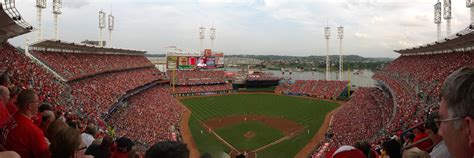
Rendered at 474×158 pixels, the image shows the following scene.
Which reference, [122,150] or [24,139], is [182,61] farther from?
[24,139]

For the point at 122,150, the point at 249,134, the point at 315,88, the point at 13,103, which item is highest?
the point at 13,103

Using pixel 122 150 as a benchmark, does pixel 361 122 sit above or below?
below

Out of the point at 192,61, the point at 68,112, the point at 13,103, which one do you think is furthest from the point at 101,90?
the point at 192,61

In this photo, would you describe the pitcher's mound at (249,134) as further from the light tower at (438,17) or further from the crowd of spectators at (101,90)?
the light tower at (438,17)

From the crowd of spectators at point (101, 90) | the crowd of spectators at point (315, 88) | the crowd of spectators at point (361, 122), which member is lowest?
the crowd of spectators at point (361, 122)

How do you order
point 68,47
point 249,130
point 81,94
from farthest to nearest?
point 68,47
point 249,130
point 81,94

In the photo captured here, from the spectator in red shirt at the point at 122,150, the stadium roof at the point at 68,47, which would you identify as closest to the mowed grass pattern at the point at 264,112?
the stadium roof at the point at 68,47

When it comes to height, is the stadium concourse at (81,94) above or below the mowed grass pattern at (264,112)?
above
